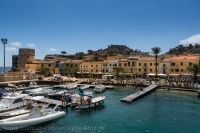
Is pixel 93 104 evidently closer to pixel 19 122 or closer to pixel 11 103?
pixel 11 103

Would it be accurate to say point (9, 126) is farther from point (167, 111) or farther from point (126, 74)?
point (126, 74)

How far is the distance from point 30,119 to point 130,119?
47.3 ft

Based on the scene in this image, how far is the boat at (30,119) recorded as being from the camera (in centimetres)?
2752

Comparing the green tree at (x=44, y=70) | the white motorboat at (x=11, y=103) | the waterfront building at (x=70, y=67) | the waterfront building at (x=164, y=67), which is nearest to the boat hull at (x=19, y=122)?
the white motorboat at (x=11, y=103)

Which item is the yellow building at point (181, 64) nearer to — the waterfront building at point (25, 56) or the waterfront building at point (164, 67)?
the waterfront building at point (164, 67)

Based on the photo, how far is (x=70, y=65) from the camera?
112375 millimetres

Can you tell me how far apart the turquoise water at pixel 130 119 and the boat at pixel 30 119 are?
0.73 m

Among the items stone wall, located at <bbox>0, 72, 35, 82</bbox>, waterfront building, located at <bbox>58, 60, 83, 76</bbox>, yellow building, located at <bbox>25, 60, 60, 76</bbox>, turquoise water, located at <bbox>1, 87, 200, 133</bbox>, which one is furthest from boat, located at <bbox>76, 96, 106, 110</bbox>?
yellow building, located at <bbox>25, 60, 60, 76</bbox>

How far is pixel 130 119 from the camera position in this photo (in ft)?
112

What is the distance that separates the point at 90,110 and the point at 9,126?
1528 centimetres

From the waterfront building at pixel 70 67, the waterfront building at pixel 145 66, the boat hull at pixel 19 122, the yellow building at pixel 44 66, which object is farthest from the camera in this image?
the yellow building at pixel 44 66

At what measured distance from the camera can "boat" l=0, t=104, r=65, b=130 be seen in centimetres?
2752

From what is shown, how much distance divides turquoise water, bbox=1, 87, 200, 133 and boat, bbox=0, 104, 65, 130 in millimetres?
727

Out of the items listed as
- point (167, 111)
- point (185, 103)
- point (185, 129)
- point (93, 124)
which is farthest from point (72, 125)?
point (185, 103)
